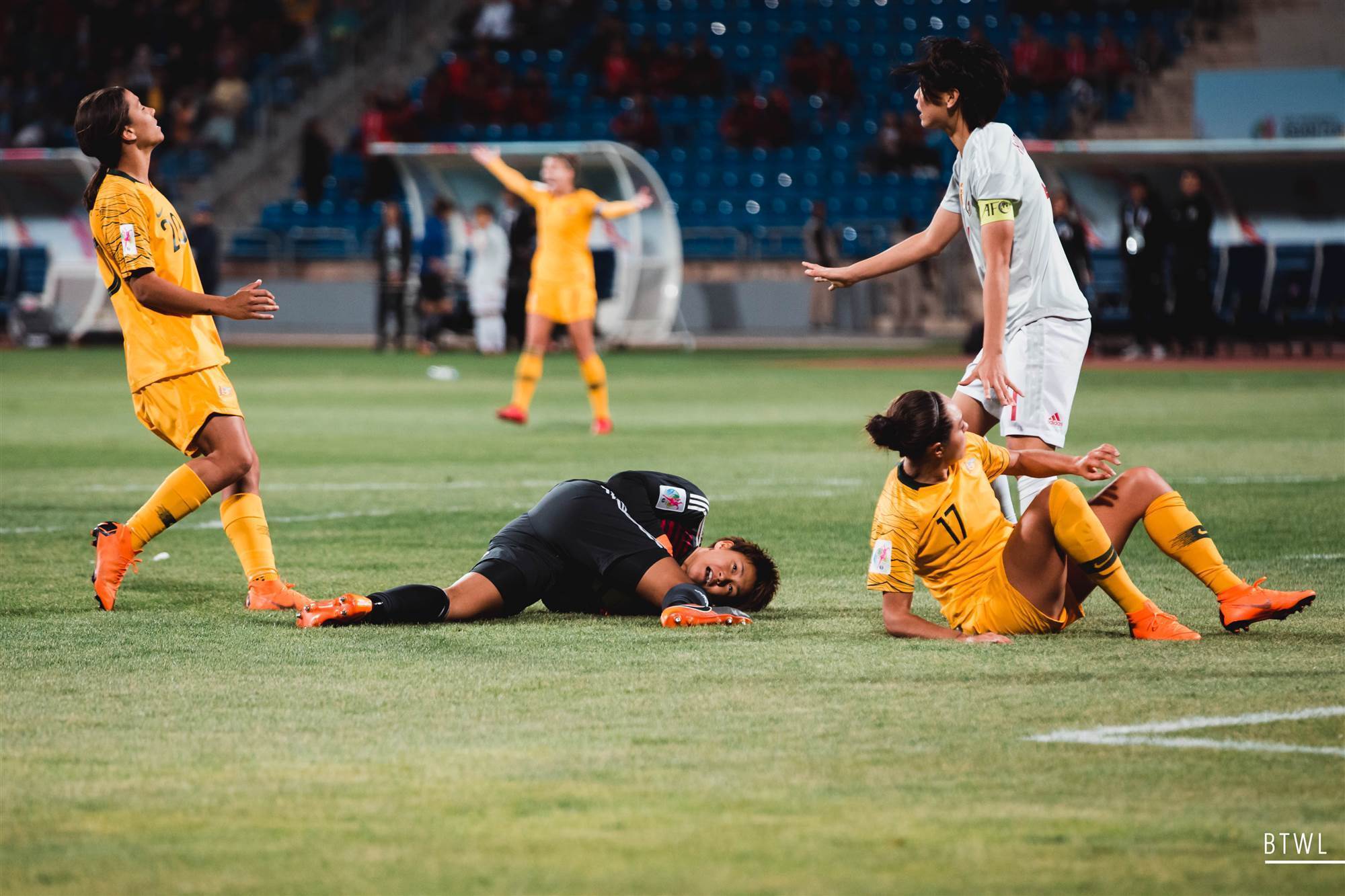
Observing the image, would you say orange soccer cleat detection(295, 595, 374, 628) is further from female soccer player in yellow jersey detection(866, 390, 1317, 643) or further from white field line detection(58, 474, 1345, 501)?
white field line detection(58, 474, 1345, 501)

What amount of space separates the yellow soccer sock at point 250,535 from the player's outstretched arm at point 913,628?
242 cm

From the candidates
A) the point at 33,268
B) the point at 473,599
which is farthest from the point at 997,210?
Answer: the point at 33,268

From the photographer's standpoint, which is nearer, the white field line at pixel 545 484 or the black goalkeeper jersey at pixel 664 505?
the black goalkeeper jersey at pixel 664 505

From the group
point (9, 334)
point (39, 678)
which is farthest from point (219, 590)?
point (9, 334)

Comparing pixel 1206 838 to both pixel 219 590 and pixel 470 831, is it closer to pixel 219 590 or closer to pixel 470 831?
pixel 470 831

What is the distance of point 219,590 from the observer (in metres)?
7.67

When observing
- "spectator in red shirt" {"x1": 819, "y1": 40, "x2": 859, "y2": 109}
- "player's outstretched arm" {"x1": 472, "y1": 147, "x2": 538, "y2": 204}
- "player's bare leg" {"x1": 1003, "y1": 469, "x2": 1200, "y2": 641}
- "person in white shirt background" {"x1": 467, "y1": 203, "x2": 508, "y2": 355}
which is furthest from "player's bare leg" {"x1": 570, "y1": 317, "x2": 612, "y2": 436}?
"spectator in red shirt" {"x1": 819, "y1": 40, "x2": 859, "y2": 109}

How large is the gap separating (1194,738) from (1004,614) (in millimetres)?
1510

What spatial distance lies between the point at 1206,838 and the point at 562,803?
1.37 metres

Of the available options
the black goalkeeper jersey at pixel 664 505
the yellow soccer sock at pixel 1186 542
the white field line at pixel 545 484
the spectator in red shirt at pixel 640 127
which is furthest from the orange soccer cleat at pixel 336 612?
the spectator in red shirt at pixel 640 127

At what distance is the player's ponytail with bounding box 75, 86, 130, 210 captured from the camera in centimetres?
697

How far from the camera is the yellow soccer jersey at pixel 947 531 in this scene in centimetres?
605

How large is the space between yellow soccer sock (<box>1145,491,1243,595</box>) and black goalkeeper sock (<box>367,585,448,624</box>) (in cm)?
246

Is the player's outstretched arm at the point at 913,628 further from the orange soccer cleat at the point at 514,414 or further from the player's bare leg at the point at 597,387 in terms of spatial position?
the orange soccer cleat at the point at 514,414
